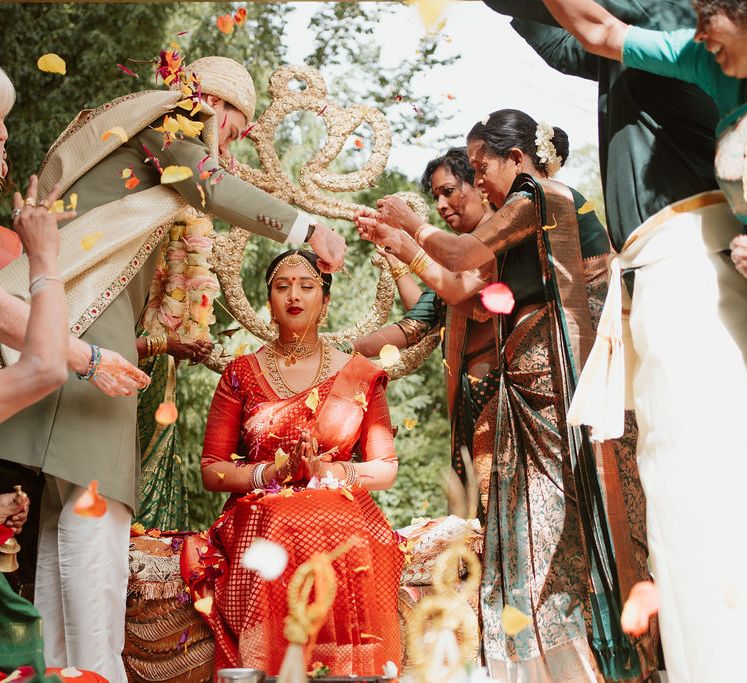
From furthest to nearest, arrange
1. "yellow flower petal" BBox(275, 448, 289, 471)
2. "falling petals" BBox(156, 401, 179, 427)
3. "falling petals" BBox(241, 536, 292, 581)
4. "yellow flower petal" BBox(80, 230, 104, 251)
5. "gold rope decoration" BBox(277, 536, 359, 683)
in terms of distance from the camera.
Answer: "falling petals" BBox(156, 401, 179, 427), "yellow flower petal" BBox(275, 448, 289, 471), "falling petals" BBox(241, 536, 292, 581), "gold rope decoration" BBox(277, 536, 359, 683), "yellow flower petal" BBox(80, 230, 104, 251)

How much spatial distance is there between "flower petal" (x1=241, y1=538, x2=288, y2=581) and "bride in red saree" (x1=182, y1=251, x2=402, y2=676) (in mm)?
21

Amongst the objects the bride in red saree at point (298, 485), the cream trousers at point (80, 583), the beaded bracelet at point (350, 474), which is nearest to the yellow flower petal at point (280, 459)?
the bride in red saree at point (298, 485)

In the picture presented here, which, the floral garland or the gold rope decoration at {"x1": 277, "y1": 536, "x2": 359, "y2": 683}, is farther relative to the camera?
the floral garland

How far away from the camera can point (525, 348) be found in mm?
3826

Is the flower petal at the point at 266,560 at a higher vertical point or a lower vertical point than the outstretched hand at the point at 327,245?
lower

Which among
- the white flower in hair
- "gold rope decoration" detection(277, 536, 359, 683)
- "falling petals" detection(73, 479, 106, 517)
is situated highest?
the white flower in hair

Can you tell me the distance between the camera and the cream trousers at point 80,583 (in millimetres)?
3082

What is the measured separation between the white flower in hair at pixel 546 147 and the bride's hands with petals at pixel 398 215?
0.60m

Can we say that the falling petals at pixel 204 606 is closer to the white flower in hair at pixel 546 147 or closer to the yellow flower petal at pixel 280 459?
the yellow flower petal at pixel 280 459

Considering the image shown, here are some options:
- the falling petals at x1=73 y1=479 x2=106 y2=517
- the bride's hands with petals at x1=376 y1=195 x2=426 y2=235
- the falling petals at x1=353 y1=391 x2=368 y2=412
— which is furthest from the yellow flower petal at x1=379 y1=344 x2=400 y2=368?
the falling petals at x1=73 y1=479 x2=106 y2=517

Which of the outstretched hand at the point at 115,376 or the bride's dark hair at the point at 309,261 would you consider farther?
the bride's dark hair at the point at 309,261

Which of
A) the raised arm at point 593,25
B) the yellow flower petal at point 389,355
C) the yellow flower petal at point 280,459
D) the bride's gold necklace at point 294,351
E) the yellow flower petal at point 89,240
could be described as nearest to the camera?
the raised arm at point 593,25

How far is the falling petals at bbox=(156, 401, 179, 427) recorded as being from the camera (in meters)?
3.88

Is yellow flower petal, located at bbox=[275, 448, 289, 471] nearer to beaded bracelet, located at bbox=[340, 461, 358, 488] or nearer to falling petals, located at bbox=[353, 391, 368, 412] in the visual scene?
beaded bracelet, located at bbox=[340, 461, 358, 488]
